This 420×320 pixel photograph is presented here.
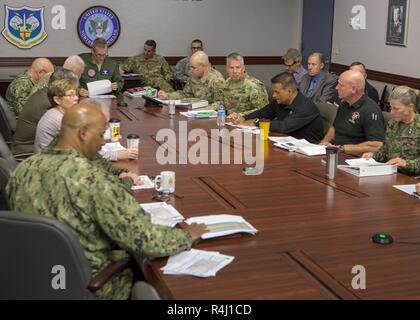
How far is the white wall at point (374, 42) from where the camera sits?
7.23m

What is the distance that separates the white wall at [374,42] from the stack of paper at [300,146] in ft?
A: 11.0

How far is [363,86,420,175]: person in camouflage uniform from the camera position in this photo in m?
3.97

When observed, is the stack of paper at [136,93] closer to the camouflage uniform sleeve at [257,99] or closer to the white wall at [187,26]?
the camouflage uniform sleeve at [257,99]

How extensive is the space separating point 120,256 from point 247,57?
Result: 26.1 ft

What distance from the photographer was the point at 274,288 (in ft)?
6.78

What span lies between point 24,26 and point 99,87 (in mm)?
2649

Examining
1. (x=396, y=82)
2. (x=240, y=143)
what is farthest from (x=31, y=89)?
(x=396, y=82)

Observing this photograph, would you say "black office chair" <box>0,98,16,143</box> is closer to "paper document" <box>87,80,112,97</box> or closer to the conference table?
"paper document" <box>87,80,112,97</box>

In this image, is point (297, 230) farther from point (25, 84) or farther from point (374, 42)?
point (374, 42)

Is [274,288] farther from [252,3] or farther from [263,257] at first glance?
[252,3]

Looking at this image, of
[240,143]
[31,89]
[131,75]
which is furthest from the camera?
[131,75]

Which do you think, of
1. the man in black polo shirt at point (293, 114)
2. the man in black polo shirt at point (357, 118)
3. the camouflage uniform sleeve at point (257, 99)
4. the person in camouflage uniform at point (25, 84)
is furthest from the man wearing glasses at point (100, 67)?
the man in black polo shirt at point (357, 118)

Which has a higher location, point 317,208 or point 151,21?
point 151,21
